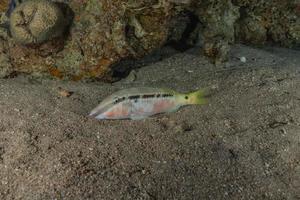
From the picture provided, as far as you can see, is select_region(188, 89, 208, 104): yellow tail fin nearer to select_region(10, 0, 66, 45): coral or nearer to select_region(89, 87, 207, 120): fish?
select_region(89, 87, 207, 120): fish

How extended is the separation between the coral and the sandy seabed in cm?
72

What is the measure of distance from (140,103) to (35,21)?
213cm

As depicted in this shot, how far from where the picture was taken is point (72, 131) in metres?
3.82

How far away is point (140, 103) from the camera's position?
13.1ft

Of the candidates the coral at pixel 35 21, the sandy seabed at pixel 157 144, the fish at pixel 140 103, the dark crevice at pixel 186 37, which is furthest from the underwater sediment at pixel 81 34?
the dark crevice at pixel 186 37

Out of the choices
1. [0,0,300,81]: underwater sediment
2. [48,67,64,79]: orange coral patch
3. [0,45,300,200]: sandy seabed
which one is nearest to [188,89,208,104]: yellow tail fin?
[0,45,300,200]: sandy seabed

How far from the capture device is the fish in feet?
12.9

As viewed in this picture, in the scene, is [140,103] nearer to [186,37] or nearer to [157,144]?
[157,144]

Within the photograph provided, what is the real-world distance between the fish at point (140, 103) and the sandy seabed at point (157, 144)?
13 centimetres

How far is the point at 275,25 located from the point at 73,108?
5735 millimetres

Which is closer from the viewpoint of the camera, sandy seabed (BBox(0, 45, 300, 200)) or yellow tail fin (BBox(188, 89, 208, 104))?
sandy seabed (BBox(0, 45, 300, 200))

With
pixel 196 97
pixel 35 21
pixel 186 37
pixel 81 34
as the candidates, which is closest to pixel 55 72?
pixel 81 34

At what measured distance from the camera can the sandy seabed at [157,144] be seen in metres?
2.98

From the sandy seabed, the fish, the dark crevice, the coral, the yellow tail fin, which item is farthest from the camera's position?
the dark crevice
